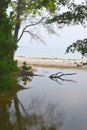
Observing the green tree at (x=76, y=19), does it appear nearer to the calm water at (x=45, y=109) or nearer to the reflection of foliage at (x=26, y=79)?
the calm water at (x=45, y=109)

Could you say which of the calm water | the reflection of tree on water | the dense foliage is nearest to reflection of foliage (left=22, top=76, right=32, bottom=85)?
the calm water

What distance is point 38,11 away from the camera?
4388 centimetres

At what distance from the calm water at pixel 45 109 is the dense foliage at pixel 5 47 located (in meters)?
1.38

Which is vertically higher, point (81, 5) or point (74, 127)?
point (81, 5)

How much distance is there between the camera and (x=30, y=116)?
72.7ft

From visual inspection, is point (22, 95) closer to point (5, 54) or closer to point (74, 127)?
point (5, 54)

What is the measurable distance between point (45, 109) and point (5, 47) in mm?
6131

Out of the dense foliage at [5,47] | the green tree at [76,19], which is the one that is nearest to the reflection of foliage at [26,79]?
the dense foliage at [5,47]

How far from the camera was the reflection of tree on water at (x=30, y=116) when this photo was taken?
62.9ft

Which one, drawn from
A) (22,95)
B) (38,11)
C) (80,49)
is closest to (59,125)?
(80,49)

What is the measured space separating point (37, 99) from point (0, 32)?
19.5 feet

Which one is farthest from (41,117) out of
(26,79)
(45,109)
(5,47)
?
(26,79)

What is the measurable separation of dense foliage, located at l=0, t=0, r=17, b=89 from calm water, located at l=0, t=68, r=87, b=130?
4.53 ft

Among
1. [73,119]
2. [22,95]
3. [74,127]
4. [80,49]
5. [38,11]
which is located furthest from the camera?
[38,11]
